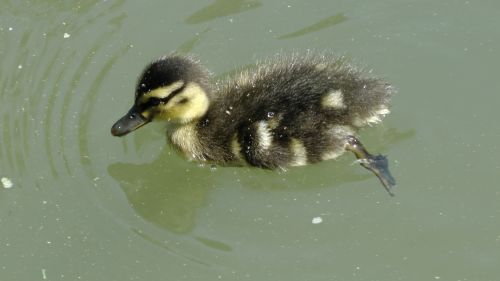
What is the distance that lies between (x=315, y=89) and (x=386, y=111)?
0.38m

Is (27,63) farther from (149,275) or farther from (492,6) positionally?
(492,6)

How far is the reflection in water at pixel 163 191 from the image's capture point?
3.73m

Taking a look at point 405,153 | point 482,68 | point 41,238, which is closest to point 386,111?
point 405,153

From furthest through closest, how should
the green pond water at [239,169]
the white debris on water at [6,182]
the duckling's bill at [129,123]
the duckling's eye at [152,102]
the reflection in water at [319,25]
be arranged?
the reflection in water at [319,25], the white debris on water at [6,182], the duckling's bill at [129,123], the duckling's eye at [152,102], the green pond water at [239,169]

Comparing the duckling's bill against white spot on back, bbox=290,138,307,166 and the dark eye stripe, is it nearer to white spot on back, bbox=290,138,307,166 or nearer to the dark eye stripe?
the dark eye stripe

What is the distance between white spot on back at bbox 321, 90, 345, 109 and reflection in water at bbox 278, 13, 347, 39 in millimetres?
792

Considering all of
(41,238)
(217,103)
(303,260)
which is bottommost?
(303,260)

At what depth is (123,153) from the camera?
157 inches

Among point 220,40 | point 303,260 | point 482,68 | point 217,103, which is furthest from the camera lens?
point 220,40

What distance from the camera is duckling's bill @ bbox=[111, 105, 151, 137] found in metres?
3.76

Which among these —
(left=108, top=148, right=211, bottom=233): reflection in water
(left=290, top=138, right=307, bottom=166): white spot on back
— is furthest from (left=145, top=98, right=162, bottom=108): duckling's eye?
(left=290, top=138, right=307, bottom=166): white spot on back

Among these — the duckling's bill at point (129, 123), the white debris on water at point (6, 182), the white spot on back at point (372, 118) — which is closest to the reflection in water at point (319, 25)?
the white spot on back at point (372, 118)

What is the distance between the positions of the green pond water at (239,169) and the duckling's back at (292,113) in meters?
0.18

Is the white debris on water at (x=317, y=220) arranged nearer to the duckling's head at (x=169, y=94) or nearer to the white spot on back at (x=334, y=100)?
the white spot on back at (x=334, y=100)
